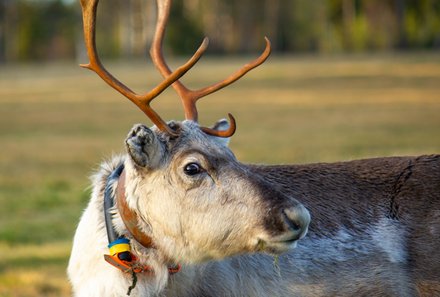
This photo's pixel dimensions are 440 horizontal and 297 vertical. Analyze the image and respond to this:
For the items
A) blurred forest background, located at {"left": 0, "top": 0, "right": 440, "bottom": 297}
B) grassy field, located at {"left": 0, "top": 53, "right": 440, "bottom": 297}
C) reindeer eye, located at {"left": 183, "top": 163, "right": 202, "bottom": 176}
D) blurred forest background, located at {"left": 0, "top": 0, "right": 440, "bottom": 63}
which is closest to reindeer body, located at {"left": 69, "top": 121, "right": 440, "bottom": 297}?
reindeer eye, located at {"left": 183, "top": 163, "right": 202, "bottom": 176}

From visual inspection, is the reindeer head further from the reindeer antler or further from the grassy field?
the grassy field

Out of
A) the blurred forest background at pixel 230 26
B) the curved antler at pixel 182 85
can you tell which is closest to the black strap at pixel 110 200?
the curved antler at pixel 182 85

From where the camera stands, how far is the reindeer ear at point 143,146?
4543 mm

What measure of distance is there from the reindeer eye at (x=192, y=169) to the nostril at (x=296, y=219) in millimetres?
556

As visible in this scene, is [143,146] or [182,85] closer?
[143,146]

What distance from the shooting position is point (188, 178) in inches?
185

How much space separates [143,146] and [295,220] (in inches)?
35.9

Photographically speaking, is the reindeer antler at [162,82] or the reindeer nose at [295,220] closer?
the reindeer nose at [295,220]

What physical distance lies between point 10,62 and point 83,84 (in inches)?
1217

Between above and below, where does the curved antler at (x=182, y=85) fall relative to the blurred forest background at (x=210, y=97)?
above

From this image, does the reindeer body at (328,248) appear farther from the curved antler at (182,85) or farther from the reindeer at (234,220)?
the curved antler at (182,85)

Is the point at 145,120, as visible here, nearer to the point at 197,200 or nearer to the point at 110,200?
the point at 110,200

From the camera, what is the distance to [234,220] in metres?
4.64

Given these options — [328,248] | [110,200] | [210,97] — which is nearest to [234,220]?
[110,200]
